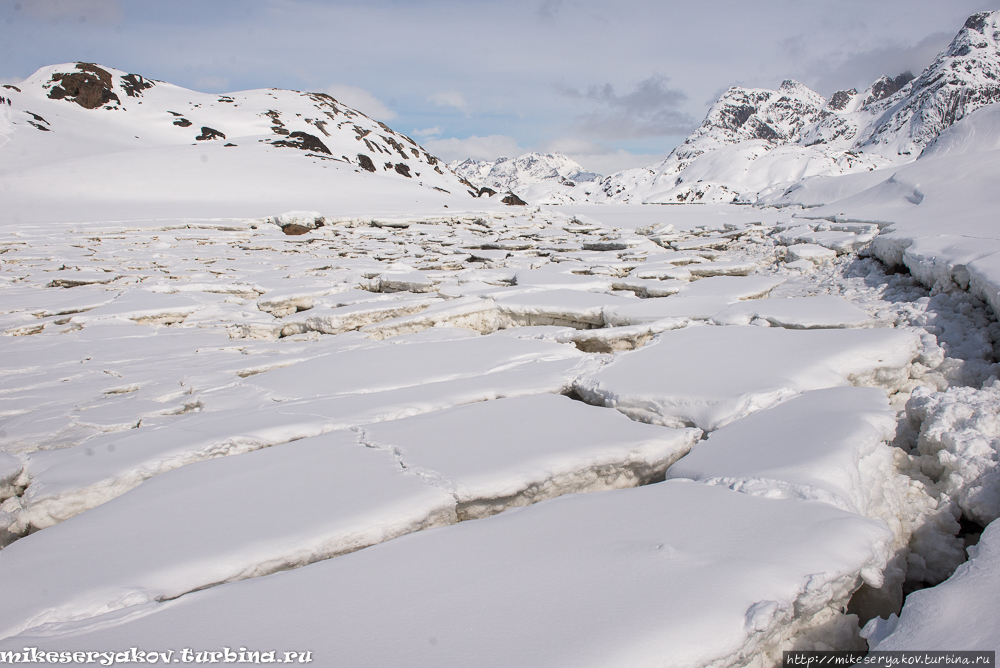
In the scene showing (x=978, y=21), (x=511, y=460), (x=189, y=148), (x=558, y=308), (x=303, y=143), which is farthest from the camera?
(x=978, y=21)

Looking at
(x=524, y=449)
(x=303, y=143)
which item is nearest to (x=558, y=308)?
(x=524, y=449)

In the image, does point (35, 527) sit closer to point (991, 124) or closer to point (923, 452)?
point (923, 452)

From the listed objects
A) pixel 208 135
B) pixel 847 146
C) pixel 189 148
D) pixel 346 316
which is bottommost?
pixel 346 316

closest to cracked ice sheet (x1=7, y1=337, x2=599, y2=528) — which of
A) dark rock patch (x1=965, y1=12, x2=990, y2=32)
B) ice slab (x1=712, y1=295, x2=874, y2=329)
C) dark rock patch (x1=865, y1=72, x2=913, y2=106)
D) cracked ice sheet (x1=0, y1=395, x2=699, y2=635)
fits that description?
cracked ice sheet (x1=0, y1=395, x2=699, y2=635)

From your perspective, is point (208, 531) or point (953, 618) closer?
point (953, 618)

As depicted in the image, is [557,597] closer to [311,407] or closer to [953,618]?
[953,618]

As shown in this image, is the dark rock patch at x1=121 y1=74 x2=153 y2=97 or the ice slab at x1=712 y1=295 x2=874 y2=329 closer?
the ice slab at x1=712 y1=295 x2=874 y2=329

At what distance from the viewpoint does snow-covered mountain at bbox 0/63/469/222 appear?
674 inches

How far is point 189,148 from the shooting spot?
22188 mm

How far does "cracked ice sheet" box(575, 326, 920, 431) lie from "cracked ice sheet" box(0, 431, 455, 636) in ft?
3.61

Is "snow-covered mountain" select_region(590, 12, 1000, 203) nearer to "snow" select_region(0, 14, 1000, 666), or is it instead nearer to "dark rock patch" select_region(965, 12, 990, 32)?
"dark rock patch" select_region(965, 12, 990, 32)

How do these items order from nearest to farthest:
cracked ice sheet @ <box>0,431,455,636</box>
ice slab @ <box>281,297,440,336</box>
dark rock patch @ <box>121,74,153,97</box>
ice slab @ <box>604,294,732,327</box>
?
cracked ice sheet @ <box>0,431,455,636</box> < ice slab @ <box>604,294,732,327</box> < ice slab @ <box>281,297,440,336</box> < dark rock patch @ <box>121,74,153,97</box>

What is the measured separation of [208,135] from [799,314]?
4929 cm

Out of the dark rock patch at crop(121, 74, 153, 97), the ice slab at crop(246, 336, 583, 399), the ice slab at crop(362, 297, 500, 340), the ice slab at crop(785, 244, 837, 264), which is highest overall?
the dark rock patch at crop(121, 74, 153, 97)
